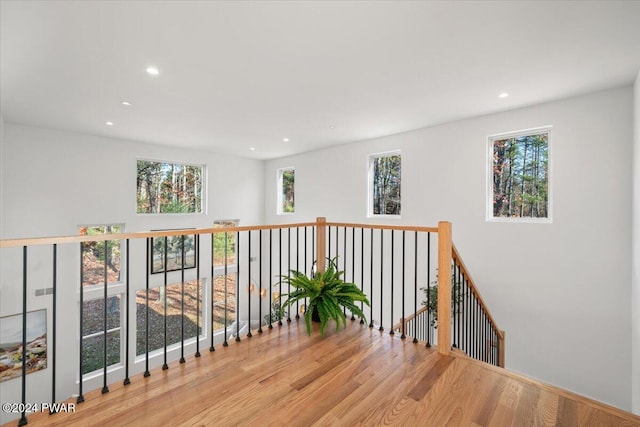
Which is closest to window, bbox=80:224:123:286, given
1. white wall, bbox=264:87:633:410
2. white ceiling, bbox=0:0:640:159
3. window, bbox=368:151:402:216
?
white ceiling, bbox=0:0:640:159

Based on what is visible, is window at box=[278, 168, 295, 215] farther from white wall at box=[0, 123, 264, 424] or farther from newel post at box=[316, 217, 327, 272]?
newel post at box=[316, 217, 327, 272]

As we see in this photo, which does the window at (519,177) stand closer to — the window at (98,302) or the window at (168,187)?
the window at (168,187)

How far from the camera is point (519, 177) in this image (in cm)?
415

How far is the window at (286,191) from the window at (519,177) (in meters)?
4.67

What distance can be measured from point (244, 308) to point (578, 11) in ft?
27.6

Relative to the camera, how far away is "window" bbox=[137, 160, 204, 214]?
6223 mm

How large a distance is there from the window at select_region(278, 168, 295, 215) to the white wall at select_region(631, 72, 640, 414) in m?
6.08

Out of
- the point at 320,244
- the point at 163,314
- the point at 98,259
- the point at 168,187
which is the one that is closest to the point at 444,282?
the point at 320,244

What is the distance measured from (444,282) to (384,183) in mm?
3521

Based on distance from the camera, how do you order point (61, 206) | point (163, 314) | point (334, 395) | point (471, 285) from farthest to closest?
point (163, 314) → point (61, 206) → point (471, 285) → point (334, 395)

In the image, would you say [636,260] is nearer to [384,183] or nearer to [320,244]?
[320,244]

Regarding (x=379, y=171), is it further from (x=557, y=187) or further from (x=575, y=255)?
(x=575, y=255)

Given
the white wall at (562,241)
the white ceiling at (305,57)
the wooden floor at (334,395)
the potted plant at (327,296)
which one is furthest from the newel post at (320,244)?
the white wall at (562,241)

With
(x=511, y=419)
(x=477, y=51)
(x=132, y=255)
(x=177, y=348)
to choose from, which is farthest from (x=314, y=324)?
(x=177, y=348)
